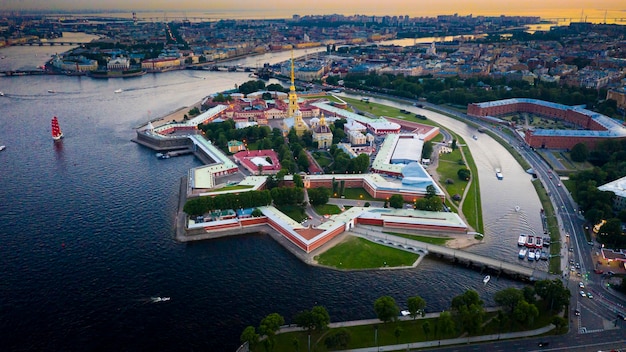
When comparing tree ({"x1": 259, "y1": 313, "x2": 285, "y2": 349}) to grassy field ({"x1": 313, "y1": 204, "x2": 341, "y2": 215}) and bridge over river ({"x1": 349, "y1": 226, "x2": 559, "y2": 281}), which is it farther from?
grassy field ({"x1": 313, "y1": 204, "x2": 341, "y2": 215})

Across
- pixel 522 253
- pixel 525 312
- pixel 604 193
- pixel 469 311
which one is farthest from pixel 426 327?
pixel 604 193

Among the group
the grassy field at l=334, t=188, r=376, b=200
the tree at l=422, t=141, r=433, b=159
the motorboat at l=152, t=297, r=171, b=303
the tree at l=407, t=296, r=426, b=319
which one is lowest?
the motorboat at l=152, t=297, r=171, b=303

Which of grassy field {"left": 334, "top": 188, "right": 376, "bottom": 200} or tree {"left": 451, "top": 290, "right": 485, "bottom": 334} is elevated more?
grassy field {"left": 334, "top": 188, "right": 376, "bottom": 200}

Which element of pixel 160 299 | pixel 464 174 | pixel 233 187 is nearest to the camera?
pixel 160 299

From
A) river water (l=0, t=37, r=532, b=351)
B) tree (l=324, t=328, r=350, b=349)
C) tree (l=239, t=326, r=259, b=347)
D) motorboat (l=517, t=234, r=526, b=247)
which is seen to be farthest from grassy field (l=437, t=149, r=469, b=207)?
tree (l=239, t=326, r=259, b=347)

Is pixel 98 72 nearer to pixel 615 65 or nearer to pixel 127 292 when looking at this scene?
pixel 127 292

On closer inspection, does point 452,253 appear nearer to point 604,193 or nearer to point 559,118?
point 604,193

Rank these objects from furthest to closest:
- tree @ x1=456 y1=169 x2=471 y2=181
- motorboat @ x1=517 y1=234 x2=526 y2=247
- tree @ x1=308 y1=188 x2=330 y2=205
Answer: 1. tree @ x1=456 y1=169 x2=471 y2=181
2. tree @ x1=308 y1=188 x2=330 y2=205
3. motorboat @ x1=517 y1=234 x2=526 y2=247
